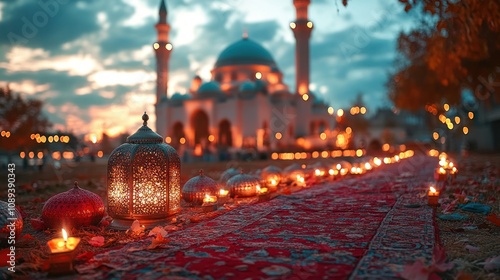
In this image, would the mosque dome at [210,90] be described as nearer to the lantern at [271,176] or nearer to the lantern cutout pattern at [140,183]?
the lantern at [271,176]

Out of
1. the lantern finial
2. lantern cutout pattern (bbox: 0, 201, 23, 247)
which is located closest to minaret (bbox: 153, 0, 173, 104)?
the lantern finial

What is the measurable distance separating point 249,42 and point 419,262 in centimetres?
4763

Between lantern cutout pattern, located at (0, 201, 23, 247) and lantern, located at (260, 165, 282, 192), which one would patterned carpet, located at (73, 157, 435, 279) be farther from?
lantern, located at (260, 165, 282, 192)

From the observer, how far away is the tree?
81.3ft

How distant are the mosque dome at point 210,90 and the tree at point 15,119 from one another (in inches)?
704

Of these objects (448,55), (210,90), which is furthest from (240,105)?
(448,55)

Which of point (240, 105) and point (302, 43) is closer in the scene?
point (302, 43)

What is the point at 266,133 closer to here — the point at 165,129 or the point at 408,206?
the point at 165,129

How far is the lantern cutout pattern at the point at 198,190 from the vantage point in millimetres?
6965

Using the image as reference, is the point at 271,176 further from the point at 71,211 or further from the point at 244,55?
the point at 244,55

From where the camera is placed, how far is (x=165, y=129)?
4412 cm

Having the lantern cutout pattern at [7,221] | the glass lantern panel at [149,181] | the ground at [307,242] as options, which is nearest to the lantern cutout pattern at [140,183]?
the glass lantern panel at [149,181]

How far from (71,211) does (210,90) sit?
37.2 m

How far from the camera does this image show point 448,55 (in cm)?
1080
